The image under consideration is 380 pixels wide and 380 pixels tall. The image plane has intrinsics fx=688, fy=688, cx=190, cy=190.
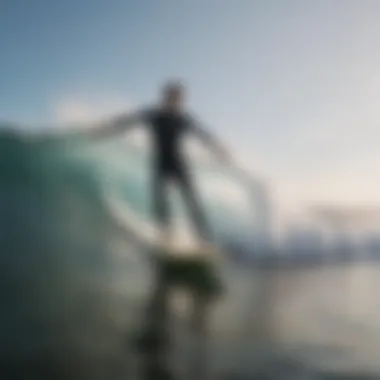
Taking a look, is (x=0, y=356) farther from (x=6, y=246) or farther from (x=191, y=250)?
(x=191, y=250)

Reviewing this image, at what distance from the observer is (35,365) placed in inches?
56.7

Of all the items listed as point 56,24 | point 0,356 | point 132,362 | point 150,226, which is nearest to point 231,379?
point 132,362

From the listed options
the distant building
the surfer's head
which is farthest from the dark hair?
the distant building

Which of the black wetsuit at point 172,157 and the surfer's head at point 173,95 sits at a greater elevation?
the surfer's head at point 173,95

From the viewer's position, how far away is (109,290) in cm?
146

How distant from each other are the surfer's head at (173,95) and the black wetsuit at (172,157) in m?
0.02

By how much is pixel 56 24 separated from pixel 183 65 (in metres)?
0.30

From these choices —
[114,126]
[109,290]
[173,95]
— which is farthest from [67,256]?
[173,95]

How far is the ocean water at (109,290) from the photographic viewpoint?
4.76ft

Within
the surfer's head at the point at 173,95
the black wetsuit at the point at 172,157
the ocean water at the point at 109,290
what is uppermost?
the surfer's head at the point at 173,95

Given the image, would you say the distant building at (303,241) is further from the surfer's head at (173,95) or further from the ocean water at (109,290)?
the surfer's head at (173,95)

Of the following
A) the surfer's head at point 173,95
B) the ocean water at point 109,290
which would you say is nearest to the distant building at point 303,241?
the ocean water at point 109,290

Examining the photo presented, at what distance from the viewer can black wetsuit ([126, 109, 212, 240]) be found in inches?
58.4

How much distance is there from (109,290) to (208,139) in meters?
0.39
